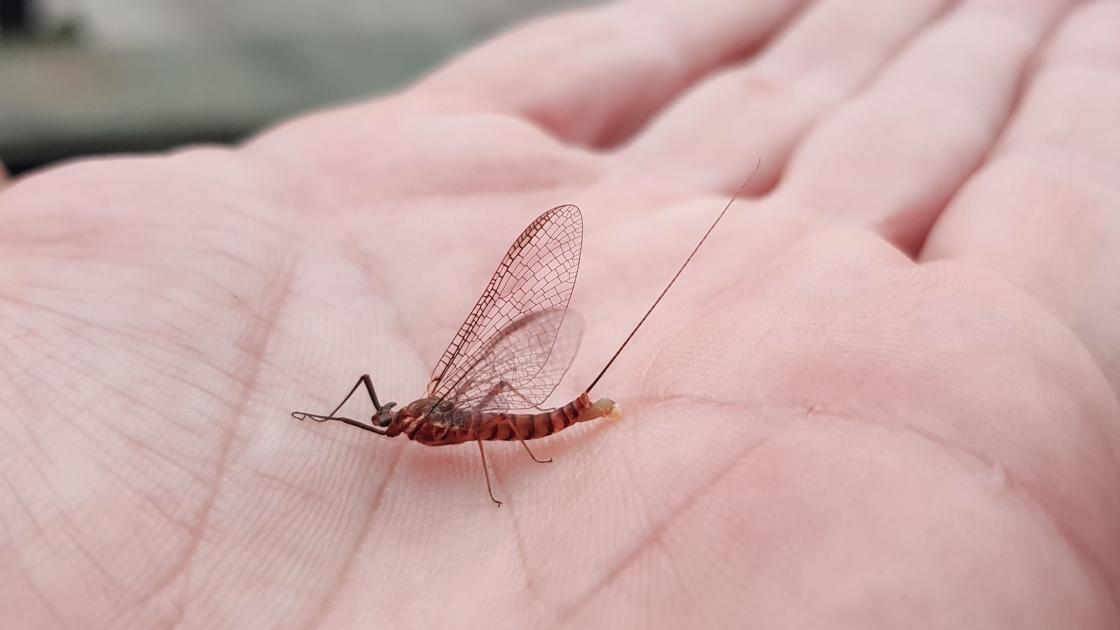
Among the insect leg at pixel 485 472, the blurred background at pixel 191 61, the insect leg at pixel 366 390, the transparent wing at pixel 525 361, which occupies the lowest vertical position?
the insect leg at pixel 485 472

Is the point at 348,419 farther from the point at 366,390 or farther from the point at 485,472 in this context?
the point at 485,472

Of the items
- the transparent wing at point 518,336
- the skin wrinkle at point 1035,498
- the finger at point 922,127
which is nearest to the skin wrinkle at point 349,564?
the transparent wing at point 518,336

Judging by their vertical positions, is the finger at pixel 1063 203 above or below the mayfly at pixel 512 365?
below

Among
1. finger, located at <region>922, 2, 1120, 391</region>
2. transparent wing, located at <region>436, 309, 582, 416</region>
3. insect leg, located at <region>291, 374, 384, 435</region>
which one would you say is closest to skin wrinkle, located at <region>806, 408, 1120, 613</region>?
finger, located at <region>922, 2, 1120, 391</region>

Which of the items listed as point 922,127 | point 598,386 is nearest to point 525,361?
point 598,386

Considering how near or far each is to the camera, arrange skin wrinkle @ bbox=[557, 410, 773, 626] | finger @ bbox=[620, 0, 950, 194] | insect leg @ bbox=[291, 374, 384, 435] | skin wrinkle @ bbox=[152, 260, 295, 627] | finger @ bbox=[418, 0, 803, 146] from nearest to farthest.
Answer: skin wrinkle @ bbox=[557, 410, 773, 626]
skin wrinkle @ bbox=[152, 260, 295, 627]
insect leg @ bbox=[291, 374, 384, 435]
finger @ bbox=[620, 0, 950, 194]
finger @ bbox=[418, 0, 803, 146]

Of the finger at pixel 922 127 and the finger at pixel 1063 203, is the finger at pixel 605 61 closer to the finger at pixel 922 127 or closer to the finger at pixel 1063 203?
the finger at pixel 922 127

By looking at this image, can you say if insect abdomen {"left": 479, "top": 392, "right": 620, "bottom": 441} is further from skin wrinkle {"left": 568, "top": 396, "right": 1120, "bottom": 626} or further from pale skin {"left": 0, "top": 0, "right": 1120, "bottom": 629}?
skin wrinkle {"left": 568, "top": 396, "right": 1120, "bottom": 626}

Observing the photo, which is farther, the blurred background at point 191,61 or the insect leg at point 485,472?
the blurred background at point 191,61
